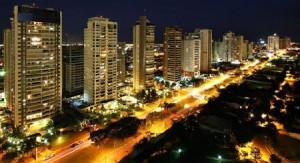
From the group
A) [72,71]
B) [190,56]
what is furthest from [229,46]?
[72,71]

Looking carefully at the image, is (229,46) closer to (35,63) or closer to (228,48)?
(228,48)

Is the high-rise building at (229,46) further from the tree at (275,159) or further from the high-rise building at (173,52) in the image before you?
the tree at (275,159)

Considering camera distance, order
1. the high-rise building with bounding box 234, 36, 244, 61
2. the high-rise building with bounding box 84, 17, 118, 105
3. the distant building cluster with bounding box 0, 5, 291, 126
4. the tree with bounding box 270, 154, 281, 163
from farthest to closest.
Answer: the high-rise building with bounding box 234, 36, 244, 61
the high-rise building with bounding box 84, 17, 118, 105
the distant building cluster with bounding box 0, 5, 291, 126
the tree with bounding box 270, 154, 281, 163

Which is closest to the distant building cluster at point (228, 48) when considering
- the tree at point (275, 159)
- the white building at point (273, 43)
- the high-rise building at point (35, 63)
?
the white building at point (273, 43)

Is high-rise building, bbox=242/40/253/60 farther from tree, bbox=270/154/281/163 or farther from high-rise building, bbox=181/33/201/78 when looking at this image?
tree, bbox=270/154/281/163

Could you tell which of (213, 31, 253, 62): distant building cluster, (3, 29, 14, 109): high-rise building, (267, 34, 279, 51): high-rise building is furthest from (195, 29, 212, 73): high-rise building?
(267, 34, 279, 51): high-rise building

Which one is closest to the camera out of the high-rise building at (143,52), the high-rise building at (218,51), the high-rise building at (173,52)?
the high-rise building at (143,52)
